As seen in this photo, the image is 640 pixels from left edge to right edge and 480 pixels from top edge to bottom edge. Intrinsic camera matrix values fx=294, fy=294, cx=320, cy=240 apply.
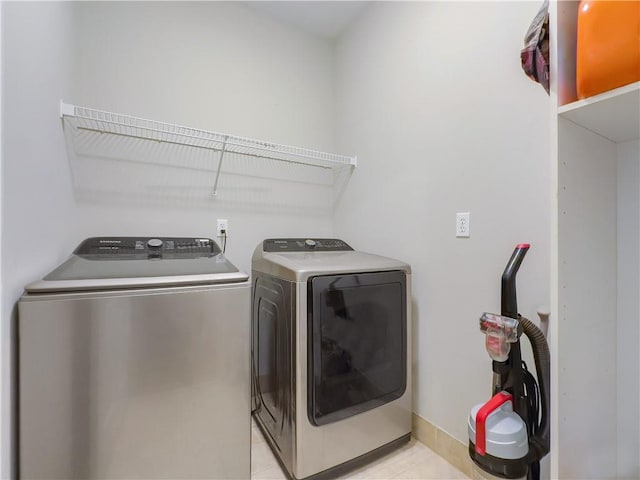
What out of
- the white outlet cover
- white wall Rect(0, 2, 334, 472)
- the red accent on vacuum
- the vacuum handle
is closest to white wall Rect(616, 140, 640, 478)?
the vacuum handle

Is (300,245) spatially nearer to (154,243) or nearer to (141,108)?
(154,243)

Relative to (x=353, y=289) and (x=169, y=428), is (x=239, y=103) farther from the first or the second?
(x=169, y=428)

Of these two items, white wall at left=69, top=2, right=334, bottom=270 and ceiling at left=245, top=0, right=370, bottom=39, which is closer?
white wall at left=69, top=2, right=334, bottom=270

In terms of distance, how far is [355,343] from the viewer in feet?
4.61

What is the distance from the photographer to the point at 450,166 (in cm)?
151

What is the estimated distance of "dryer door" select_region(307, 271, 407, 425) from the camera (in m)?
1.30

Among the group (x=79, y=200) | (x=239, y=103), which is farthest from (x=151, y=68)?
(x=79, y=200)

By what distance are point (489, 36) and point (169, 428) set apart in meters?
2.06

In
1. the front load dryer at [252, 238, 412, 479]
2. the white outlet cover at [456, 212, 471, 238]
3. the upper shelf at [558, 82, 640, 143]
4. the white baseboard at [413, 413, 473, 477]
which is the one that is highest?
the upper shelf at [558, 82, 640, 143]

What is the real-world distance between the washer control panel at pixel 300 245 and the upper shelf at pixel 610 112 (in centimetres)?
139

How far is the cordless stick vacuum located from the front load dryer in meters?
0.58

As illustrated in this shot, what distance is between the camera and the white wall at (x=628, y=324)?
917mm

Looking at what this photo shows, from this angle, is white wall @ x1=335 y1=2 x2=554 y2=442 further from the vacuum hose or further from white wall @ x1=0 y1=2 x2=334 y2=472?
white wall @ x1=0 y1=2 x2=334 y2=472

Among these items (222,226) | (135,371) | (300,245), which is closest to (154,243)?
(222,226)
